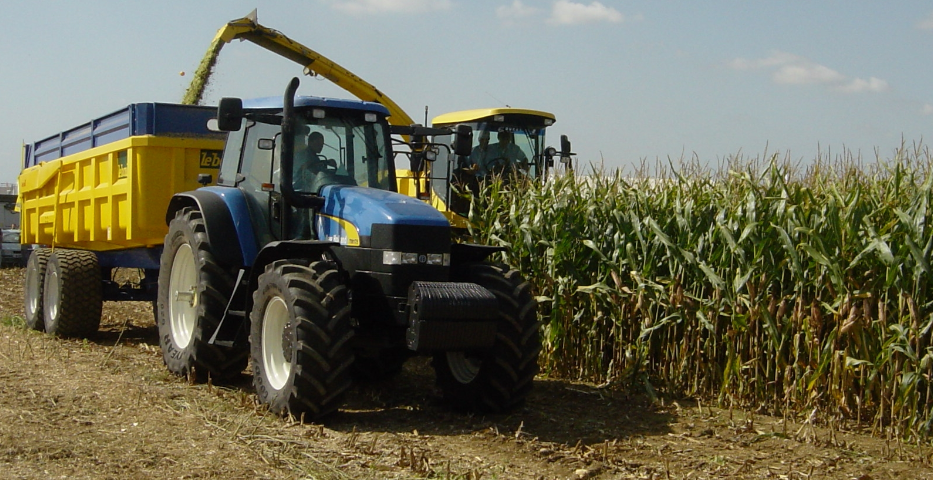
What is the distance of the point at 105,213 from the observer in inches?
390

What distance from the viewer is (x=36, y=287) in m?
11.1

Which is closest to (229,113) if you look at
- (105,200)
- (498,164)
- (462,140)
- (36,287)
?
(462,140)

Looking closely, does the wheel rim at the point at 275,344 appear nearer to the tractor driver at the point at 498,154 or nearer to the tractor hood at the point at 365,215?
the tractor hood at the point at 365,215

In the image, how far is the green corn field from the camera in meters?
6.53

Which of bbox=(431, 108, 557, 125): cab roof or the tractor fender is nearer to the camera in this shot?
the tractor fender

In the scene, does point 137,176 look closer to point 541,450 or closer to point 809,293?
point 541,450

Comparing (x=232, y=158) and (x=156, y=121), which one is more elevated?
(x=156, y=121)

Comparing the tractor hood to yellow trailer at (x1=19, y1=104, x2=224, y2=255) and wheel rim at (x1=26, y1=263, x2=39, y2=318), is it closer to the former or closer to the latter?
yellow trailer at (x1=19, y1=104, x2=224, y2=255)

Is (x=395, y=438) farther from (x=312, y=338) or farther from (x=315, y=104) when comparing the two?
(x=315, y=104)

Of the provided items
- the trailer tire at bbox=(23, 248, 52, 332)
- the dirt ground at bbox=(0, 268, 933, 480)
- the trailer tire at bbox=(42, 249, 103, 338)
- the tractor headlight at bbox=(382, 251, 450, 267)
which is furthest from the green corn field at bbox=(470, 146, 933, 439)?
the trailer tire at bbox=(23, 248, 52, 332)

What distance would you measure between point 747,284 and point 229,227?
3.92 m

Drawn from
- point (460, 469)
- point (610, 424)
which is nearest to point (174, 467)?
point (460, 469)

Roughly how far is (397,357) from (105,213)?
150 inches

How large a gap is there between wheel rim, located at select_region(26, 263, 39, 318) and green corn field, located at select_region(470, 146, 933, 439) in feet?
17.5
